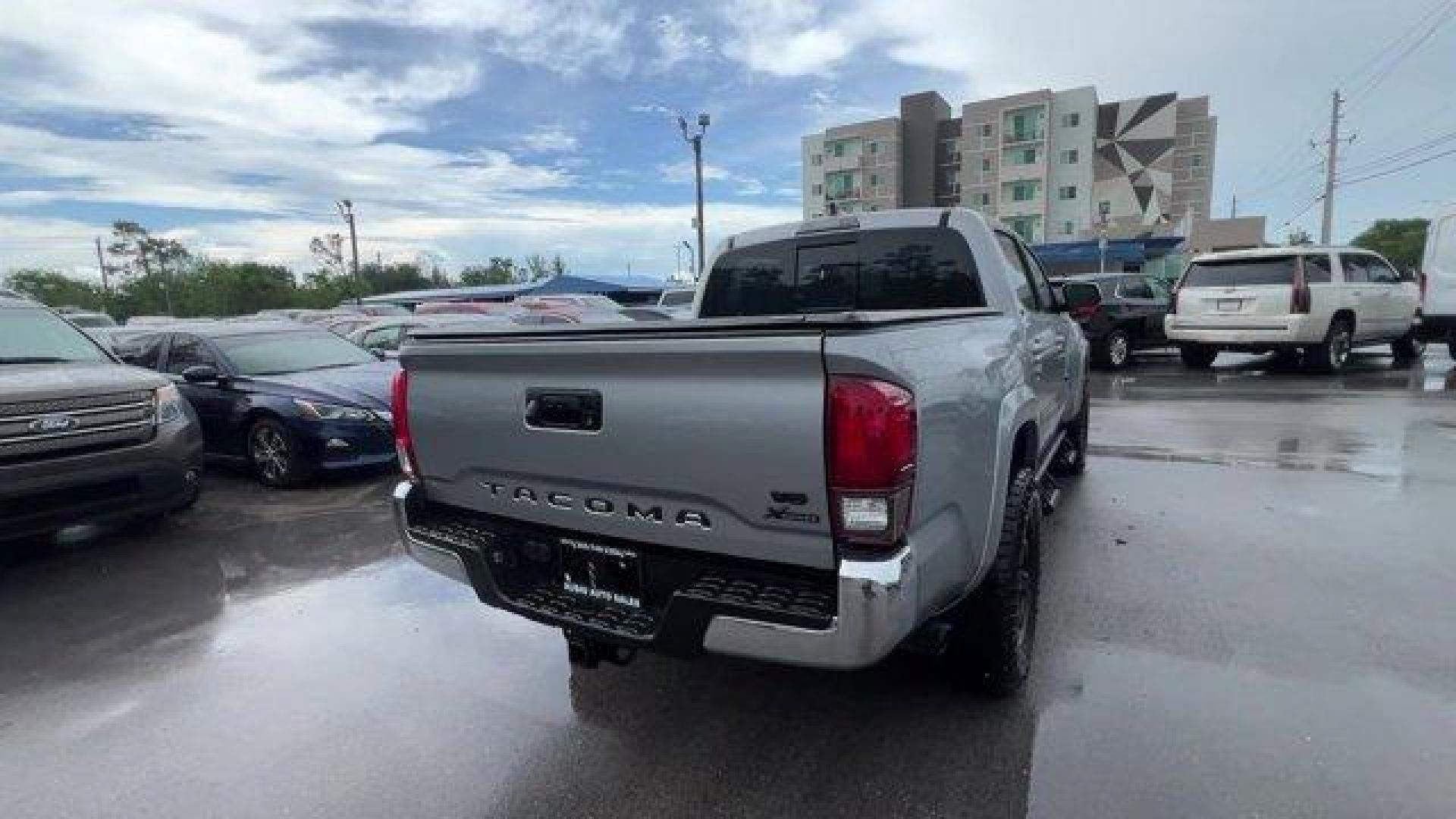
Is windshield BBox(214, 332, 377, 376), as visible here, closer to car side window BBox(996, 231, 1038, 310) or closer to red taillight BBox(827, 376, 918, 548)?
car side window BBox(996, 231, 1038, 310)

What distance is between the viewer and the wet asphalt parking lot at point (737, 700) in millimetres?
2645

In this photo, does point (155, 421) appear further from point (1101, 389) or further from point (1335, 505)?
point (1101, 389)

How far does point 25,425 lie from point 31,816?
3.16m

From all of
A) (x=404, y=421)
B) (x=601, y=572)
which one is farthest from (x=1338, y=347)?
(x=404, y=421)

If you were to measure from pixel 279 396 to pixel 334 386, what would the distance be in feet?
1.49

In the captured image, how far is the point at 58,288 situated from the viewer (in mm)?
78125

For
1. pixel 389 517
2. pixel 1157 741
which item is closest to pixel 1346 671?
pixel 1157 741

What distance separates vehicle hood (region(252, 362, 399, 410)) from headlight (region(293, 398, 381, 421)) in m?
0.05

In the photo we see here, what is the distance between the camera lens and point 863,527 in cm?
214

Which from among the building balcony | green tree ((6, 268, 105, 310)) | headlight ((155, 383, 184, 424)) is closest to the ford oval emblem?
headlight ((155, 383, 184, 424))

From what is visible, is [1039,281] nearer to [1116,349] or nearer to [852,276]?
[852,276]

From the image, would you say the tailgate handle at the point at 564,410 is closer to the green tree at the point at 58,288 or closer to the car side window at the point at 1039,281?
the car side window at the point at 1039,281

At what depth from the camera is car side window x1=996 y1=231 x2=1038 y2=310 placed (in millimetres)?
4160

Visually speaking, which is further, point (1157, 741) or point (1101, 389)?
point (1101, 389)
